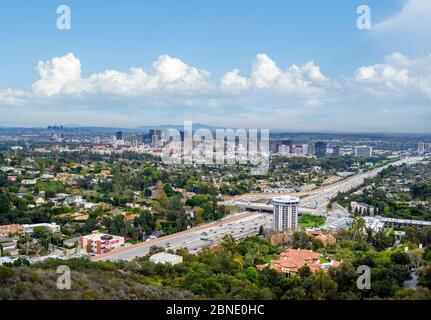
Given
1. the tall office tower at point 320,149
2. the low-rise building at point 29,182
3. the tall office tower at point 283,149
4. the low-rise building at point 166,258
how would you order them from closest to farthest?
the low-rise building at point 166,258
the low-rise building at point 29,182
the tall office tower at point 283,149
the tall office tower at point 320,149

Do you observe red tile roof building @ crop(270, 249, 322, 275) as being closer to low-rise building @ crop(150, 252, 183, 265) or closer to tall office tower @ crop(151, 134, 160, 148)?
low-rise building @ crop(150, 252, 183, 265)

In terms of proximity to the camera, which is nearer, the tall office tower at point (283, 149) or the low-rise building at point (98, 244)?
the low-rise building at point (98, 244)

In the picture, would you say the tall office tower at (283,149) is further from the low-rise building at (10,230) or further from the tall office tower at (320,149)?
the low-rise building at (10,230)

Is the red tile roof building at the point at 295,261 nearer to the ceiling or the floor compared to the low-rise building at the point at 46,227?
nearer to the ceiling

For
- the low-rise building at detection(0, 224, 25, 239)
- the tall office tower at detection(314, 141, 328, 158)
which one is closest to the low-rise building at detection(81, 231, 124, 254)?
the low-rise building at detection(0, 224, 25, 239)

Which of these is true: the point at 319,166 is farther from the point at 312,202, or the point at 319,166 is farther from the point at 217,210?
the point at 217,210

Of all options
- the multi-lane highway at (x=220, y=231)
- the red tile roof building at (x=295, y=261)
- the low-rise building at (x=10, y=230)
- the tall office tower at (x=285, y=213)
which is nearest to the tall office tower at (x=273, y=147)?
the multi-lane highway at (x=220, y=231)

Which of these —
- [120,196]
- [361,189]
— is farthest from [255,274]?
[361,189]

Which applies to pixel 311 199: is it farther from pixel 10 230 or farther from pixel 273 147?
pixel 273 147
